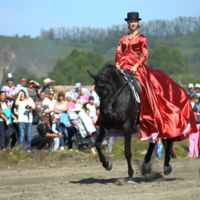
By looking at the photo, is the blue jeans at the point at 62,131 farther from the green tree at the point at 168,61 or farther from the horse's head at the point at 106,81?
the green tree at the point at 168,61

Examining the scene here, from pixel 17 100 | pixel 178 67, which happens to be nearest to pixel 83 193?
pixel 17 100

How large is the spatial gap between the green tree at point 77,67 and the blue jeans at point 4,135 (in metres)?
86.1

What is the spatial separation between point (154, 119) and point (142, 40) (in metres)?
1.48

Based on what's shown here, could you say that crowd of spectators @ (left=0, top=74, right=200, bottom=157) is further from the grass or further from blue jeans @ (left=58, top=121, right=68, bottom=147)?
the grass

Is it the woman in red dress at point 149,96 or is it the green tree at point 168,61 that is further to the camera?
the green tree at point 168,61

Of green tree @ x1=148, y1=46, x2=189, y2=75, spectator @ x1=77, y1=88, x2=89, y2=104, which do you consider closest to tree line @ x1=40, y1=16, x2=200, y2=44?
green tree @ x1=148, y1=46, x2=189, y2=75

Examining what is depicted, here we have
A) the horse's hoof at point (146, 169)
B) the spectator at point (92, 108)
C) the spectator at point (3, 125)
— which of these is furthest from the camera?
the spectator at point (92, 108)

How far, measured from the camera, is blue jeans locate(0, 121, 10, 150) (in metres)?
12.8

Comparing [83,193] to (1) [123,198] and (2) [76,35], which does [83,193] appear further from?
(2) [76,35]

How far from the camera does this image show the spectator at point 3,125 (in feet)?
42.0

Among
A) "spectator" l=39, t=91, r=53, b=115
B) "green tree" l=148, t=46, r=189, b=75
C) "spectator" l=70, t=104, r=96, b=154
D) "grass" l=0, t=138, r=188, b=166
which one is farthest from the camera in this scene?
"green tree" l=148, t=46, r=189, b=75

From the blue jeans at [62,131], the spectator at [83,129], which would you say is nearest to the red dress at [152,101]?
the spectator at [83,129]

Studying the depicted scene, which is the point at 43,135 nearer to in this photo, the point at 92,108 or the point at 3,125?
the point at 3,125

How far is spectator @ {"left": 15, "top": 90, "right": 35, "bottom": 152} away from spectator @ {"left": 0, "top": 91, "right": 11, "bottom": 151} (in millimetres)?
319
